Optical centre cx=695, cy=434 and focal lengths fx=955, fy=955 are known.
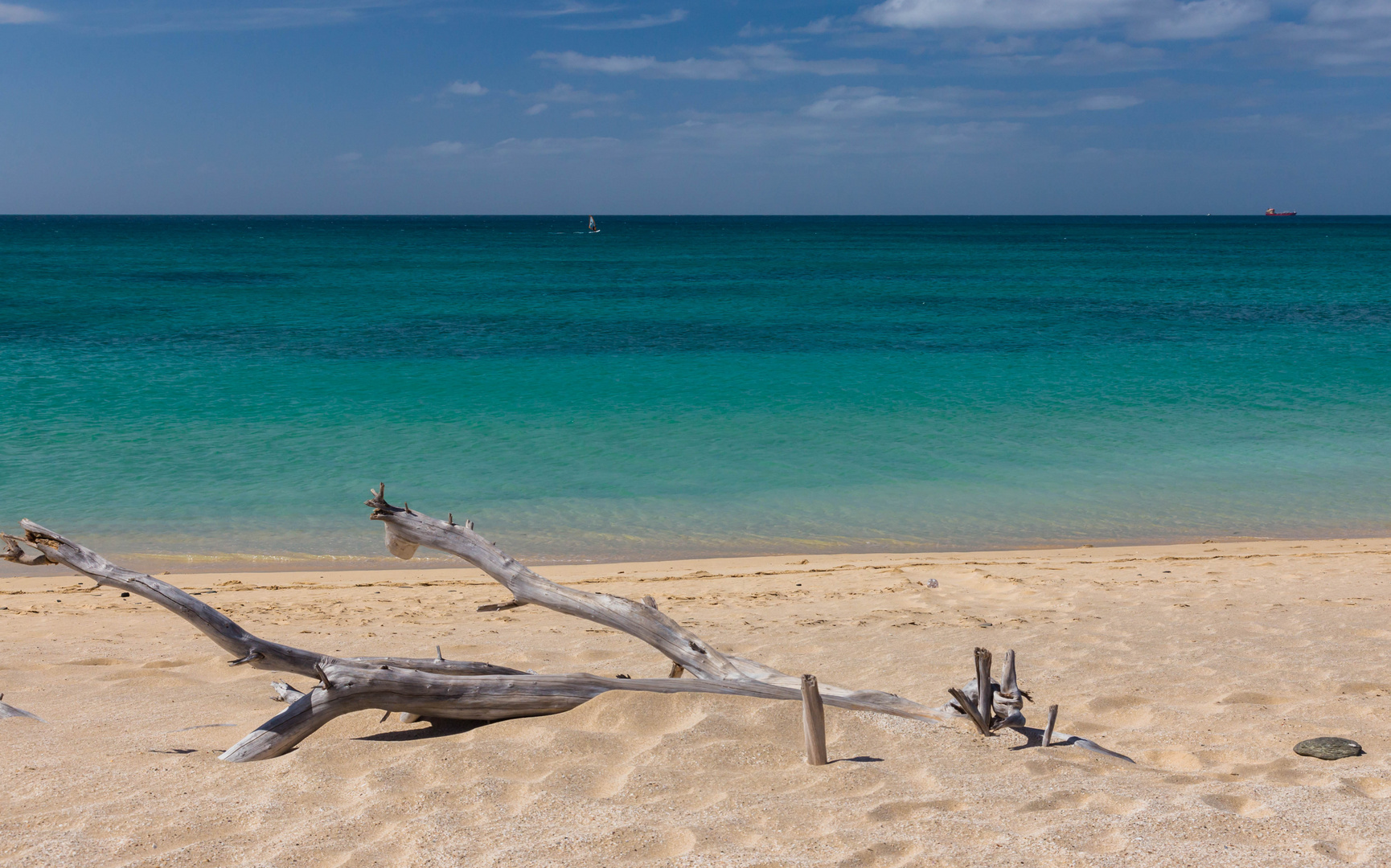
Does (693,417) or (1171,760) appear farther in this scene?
(693,417)

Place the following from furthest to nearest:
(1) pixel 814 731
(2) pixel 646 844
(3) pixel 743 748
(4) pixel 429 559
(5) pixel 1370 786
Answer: (4) pixel 429 559, (3) pixel 743 748, (1) pixel 814 731, (5) pixel 1370 786, (2) pixel 646 844

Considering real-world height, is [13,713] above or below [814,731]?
below

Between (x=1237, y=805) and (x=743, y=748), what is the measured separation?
201cm

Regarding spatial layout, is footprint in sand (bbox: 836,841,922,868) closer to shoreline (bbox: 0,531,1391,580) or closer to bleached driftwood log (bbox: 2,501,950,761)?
bleached driftwood log (bbox: 2,501,950,761)

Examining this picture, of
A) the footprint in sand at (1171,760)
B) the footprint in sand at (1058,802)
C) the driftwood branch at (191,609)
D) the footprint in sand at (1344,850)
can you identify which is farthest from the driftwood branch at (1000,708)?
the driftwood branch at (191,609)

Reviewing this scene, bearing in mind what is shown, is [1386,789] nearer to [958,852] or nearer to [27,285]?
[958,852]

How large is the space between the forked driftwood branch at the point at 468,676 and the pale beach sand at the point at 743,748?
0.36ft

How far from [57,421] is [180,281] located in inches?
1204

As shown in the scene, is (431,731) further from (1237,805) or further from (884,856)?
(1237,805)

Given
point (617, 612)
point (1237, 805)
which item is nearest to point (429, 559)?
point (617, 612)

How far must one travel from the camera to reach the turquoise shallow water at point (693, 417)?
1106 centimetres

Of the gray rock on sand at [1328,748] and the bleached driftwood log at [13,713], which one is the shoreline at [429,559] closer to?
the bleached driftwood log at [13,713]

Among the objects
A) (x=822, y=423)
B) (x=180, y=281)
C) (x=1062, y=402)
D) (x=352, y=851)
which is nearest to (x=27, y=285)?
(x=180, y=281)

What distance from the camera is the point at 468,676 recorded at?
4586 mm
